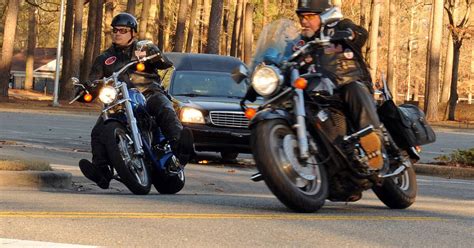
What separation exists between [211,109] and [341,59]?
951cm

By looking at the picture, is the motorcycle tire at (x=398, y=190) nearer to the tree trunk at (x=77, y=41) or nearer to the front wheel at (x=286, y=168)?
the front wheel at (x=286, y=168)

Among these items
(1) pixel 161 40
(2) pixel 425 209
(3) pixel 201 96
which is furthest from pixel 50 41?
(2) pixel 425 209

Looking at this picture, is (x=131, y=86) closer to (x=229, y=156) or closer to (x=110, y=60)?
(x=110, y=60)

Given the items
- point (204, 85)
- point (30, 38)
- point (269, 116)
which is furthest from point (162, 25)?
point (269, 116)

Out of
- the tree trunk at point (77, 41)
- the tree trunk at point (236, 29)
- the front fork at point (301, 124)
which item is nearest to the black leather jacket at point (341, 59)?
the front fork at point (301, 124)

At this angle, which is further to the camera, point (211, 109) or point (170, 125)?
point (211, 109)

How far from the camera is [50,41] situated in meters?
152

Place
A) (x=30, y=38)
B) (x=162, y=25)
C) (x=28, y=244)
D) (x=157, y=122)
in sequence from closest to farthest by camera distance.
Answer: (x=28, y=244), (x=157, y=122), (x=162, y=25), (x=30, y=38)

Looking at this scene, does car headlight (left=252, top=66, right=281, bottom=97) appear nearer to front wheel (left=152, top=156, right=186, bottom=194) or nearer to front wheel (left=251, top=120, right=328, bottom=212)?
front wheel (left=251, top=120, right=328, bottom=212)

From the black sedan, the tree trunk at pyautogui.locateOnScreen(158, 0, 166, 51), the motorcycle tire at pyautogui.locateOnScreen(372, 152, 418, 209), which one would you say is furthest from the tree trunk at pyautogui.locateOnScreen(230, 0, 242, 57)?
the motorcycle tire at pyautogui.locateOnScreen(372, 152, 418, 209)

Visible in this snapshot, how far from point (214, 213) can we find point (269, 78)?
1082 mm

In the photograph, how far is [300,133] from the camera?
8547 millimetres

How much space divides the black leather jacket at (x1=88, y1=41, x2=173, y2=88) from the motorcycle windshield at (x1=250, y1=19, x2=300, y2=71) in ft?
7.89

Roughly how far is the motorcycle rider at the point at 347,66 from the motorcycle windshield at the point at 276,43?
0.39 ft
